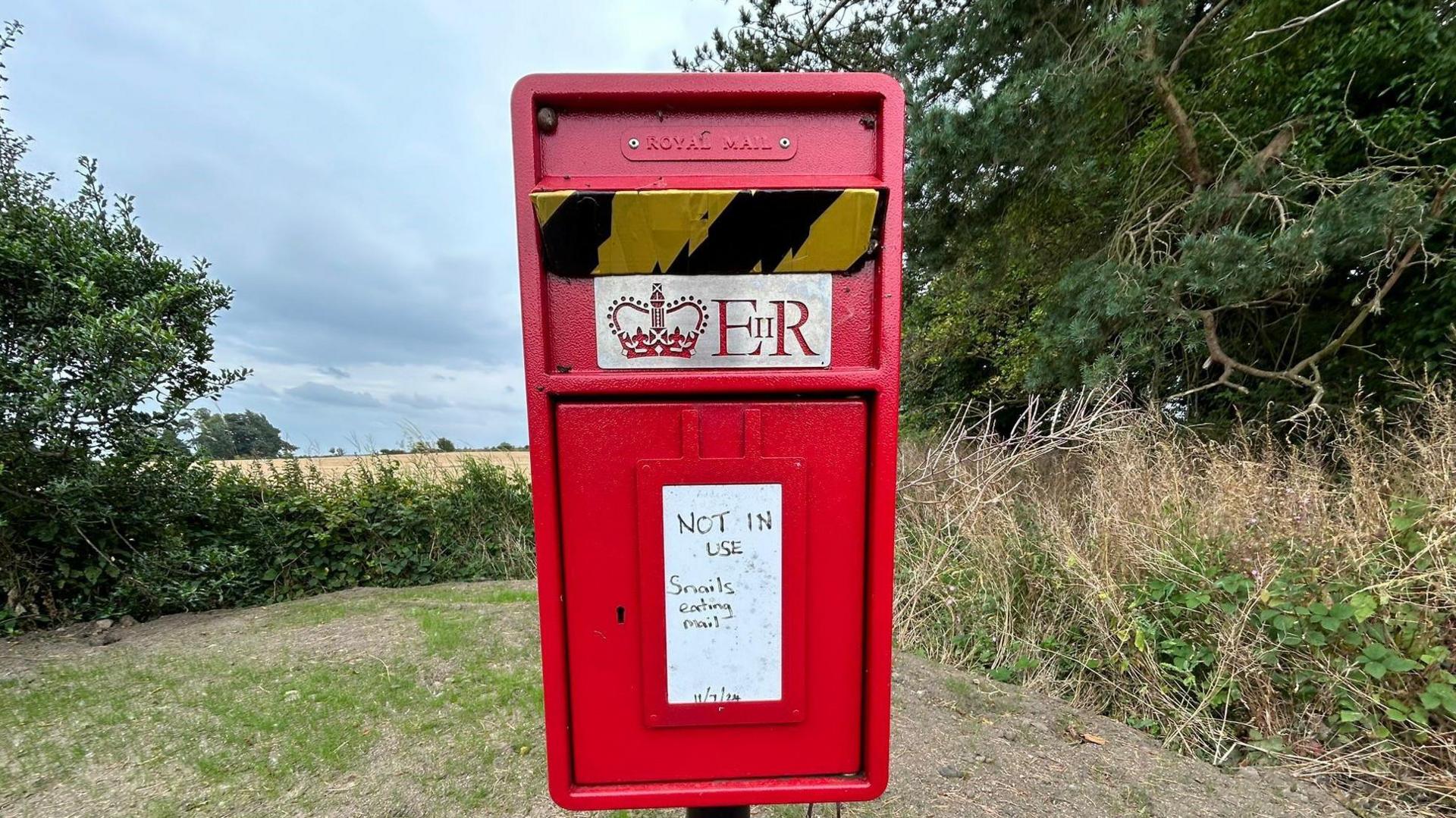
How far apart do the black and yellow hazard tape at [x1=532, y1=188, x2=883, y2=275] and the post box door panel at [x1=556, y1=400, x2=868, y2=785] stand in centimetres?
27

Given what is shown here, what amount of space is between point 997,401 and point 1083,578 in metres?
5.69

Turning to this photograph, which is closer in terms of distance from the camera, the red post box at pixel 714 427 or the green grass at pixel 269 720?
the red post box at pixel 714 427

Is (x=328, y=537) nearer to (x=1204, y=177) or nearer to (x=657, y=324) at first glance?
(x=657, y=324)

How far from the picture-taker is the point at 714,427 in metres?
1.09

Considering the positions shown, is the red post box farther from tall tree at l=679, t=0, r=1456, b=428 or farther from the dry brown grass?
tall tree at l=679, t=0, r=1456, b=428

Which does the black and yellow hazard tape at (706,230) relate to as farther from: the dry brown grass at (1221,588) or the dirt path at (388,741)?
the dry brown grass at (1221,588)

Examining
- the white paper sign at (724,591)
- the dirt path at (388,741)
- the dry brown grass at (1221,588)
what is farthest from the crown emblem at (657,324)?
the dry brown grass at (1221,588)

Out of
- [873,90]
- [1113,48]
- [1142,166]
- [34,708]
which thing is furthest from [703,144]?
[1142,166]

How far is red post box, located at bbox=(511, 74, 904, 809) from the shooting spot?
1027 mm

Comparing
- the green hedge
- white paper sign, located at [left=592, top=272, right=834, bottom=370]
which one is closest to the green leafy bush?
the green hedge

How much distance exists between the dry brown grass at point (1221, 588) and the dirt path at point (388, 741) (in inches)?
9.2

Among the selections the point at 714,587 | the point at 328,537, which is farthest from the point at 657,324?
the point at 328,537

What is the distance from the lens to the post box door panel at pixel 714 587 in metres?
1.09

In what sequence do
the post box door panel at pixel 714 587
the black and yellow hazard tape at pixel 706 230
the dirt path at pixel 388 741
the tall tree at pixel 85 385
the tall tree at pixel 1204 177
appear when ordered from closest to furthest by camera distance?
the black and yellow hazard tape at pixel 706 230 < the post box door panel at pixel 714 587 < the dirt path at pixel 388 741 < the tall tree at pixel 85 385 < the tall tree at pixel 1204 177
